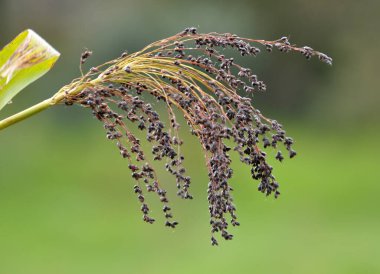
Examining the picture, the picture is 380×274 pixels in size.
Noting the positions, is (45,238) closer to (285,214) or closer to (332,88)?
(285,214)

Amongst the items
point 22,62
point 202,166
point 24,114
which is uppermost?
point 202,166

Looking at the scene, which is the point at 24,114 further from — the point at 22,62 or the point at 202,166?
the point at 202,166

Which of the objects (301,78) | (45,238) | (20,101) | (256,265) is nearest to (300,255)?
(256,265)

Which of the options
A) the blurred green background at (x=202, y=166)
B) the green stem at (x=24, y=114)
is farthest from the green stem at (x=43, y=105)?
the blurred green background at (x=202, y=166)

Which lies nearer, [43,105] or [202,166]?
[43,105]

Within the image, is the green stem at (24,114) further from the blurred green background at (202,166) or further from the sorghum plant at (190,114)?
the blurred green background at (202,166)

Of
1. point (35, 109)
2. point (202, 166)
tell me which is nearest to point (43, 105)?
point (35, 109)
